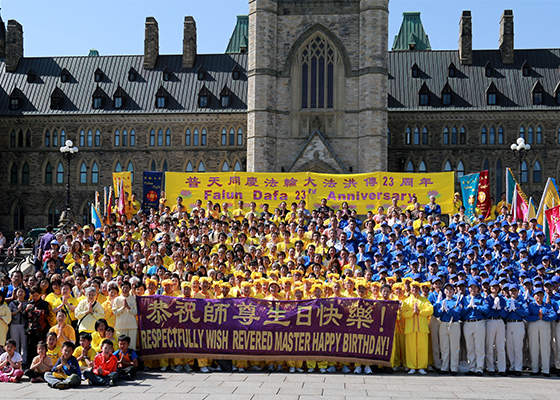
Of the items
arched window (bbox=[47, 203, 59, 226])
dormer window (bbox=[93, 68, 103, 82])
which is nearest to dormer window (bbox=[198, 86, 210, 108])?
dormer window (bbox=[93, 68, 103, 82])

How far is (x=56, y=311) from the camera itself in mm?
11656

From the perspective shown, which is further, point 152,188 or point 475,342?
point 152,188

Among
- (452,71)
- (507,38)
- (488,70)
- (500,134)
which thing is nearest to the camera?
(500,134)

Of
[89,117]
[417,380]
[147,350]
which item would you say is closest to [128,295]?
[147,350]

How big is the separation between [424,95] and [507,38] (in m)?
7.20

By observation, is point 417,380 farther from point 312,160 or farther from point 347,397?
point 312,160

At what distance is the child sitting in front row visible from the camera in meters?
10.7

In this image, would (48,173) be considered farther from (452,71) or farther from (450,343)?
(450,343)

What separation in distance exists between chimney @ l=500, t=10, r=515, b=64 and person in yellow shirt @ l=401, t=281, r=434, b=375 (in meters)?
35.4

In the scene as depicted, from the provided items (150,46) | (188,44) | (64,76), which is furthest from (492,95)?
(64,76)

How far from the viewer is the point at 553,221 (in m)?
16.8

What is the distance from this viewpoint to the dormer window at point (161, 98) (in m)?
42.3

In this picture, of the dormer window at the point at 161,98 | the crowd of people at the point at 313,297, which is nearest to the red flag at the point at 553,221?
the crowd of people at the point at 313,297

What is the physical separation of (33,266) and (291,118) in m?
19.8
